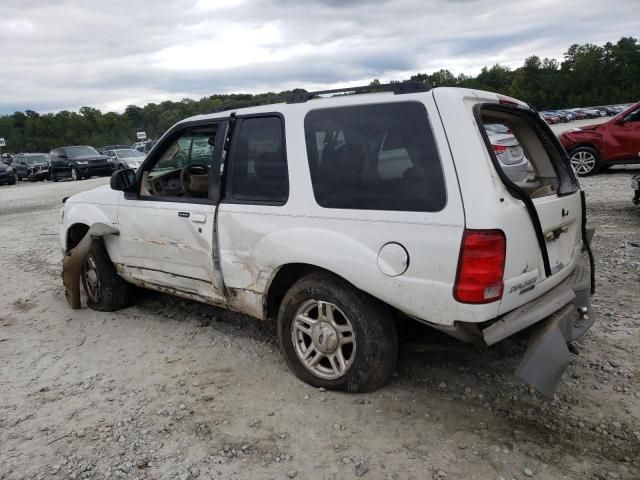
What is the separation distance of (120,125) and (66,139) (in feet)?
41.1

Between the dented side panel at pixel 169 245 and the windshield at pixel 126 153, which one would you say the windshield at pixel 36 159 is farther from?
the dented side panel at pixel 169 245

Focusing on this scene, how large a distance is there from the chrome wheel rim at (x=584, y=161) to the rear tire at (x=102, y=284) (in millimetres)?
10164

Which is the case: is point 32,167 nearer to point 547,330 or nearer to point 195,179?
point 195,179

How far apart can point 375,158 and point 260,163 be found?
918 mm

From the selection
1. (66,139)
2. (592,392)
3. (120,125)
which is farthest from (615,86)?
(592,392)

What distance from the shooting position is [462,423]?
293 cm

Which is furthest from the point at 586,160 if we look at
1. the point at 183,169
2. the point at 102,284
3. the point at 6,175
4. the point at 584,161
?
the point at 6,175

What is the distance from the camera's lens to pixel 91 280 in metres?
5.00

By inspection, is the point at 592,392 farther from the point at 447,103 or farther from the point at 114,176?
the point at 114,176

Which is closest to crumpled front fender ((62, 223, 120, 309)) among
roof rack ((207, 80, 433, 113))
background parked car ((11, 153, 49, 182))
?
roof rack ((207, 80, 433, 113))

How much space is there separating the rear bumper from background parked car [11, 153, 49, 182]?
30332mm

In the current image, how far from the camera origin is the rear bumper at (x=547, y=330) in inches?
102

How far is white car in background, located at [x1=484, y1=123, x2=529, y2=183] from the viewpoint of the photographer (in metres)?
3.86

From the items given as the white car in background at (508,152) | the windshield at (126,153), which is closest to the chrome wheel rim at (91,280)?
the white car in background at (508,152)
